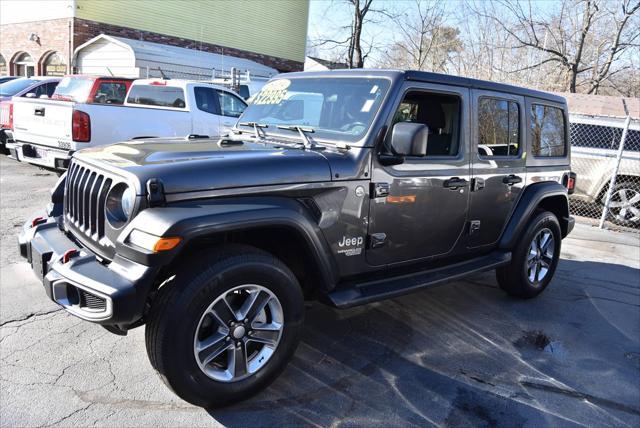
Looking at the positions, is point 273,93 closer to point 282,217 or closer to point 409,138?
point 409,138

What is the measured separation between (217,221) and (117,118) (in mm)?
6443

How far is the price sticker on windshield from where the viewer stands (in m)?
4.19

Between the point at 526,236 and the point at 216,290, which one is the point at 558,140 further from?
the point at 216,290

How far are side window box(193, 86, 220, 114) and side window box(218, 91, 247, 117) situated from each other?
13cm

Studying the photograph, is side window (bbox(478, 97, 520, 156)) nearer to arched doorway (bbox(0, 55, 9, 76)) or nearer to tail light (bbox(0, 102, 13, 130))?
tail light (bbox(0, 102, 13, 130))

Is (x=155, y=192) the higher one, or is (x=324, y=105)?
(x=324, y=105)

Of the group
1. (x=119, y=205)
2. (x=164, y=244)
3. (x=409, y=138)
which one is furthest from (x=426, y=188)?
(x=119, y=205)

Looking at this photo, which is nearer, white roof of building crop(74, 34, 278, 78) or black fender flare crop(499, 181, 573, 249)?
black fender flare crop(499, 181, 573, 249)

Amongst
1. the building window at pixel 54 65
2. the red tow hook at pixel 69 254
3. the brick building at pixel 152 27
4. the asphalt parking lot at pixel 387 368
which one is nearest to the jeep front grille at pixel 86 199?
the red tow hook at pixel 69 254

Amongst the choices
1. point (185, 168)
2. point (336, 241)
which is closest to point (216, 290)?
point (185, 168)

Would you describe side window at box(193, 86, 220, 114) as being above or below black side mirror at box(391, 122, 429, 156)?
above

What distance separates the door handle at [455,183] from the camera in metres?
3.90

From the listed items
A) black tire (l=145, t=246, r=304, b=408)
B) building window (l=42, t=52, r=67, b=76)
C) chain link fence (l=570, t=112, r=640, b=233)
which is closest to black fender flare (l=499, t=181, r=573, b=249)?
black tire (l=145, t=246, r=304, b=408)

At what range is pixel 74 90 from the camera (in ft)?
35.4
